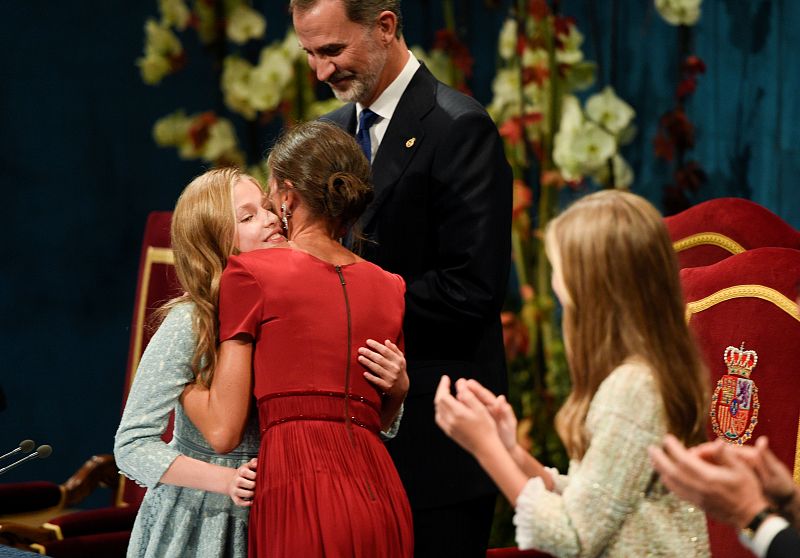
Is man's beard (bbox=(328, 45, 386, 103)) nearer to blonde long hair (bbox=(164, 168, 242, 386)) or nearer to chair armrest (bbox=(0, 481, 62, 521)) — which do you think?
blonde long hair (bbox=(164, 168, 242, 386))

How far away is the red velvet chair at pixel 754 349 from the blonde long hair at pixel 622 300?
487 millimetres

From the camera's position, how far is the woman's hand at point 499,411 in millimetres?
1527

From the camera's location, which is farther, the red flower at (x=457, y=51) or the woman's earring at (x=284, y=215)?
the red flower at (x=457, y=51)

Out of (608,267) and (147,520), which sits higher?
(608,267)

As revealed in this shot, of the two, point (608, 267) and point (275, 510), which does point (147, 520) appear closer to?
point (275, 510)

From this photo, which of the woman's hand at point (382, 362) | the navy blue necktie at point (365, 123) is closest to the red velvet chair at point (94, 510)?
the navy blue necktie at point (365, 123)

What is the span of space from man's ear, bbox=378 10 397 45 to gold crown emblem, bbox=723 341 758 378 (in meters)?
0.98

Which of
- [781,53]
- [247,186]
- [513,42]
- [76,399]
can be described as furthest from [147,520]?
[76,399]

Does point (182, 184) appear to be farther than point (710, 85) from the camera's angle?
Yes

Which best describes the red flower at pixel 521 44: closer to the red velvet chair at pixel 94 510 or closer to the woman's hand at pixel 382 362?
the red velvet chair at pixel 94 510

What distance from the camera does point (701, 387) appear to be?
149 centimetres

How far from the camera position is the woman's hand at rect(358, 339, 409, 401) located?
186cm

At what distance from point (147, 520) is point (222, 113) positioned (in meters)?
2.90

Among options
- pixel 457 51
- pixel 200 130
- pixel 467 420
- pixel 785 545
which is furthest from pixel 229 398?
pixel 200 130
